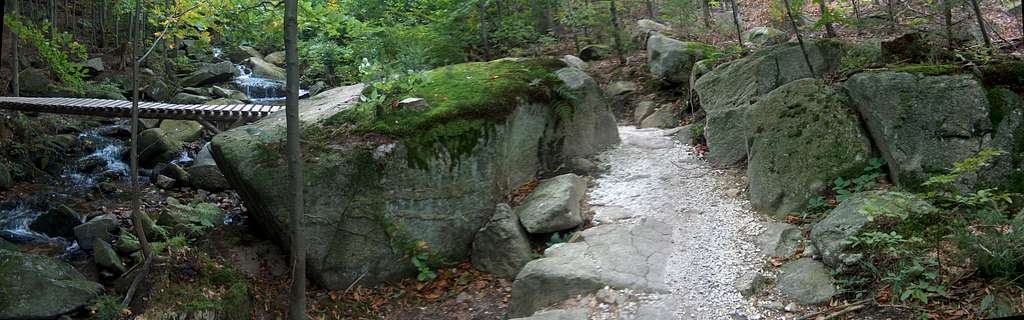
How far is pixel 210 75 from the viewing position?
52.2 feet

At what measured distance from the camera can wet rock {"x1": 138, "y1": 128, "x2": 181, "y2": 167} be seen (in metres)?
10.6

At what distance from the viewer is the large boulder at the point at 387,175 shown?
6.29 m

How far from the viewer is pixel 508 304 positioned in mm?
5555

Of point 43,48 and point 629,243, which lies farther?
point 43,48

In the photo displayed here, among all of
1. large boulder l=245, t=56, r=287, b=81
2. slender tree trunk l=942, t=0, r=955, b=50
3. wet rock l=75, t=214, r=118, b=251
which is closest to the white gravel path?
slender tree trunk l=942, t=0, r=955, b=50

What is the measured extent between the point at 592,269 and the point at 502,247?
1.37 meters

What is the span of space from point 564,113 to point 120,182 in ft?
22.9

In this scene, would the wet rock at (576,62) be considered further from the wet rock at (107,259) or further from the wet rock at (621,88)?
the wet rock at (107,259)

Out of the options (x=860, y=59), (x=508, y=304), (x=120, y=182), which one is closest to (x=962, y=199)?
(x=860, y=59)

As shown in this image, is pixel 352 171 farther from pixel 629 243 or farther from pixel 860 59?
pixel 860 59

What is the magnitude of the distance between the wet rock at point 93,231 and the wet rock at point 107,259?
57 cm

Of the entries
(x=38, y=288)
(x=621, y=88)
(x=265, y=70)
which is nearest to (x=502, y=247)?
(x=38, y=288)

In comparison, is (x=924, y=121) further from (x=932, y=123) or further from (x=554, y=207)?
(x=554, y=207)

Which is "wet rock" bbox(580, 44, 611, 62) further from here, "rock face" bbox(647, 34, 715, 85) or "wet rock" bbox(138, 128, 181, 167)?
"wet rock" bbox(138, 128, 181, 167)
